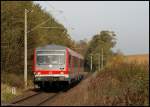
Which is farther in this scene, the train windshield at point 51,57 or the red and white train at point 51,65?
the train windshield at point 51,57

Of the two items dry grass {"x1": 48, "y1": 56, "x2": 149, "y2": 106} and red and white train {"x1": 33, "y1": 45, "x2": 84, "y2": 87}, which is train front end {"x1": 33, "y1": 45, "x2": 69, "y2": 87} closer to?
red and white train {"x1": 33, "y1": 45, "x2": 84, "y2": 87}

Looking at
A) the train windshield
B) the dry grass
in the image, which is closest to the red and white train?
the train windshield

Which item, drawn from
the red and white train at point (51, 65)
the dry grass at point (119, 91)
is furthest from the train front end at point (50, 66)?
the dry grass at point (119, 91)

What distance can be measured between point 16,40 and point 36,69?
7.06m

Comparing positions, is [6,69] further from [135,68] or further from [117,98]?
[117,98]

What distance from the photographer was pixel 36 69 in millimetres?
33312

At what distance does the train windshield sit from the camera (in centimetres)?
3356

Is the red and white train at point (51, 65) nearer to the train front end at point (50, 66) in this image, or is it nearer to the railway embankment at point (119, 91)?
the train front end at point (50, 66)

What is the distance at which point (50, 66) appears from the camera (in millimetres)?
33375

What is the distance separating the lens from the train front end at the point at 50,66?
33.1m

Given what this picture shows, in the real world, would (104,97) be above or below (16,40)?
below

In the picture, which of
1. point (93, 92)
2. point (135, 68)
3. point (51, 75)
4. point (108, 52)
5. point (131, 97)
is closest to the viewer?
point (131, 97)

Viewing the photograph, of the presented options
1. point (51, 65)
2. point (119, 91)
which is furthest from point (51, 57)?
point (119, 91)

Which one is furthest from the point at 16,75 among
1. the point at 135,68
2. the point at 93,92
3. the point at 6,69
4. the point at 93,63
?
the point at 93,63
